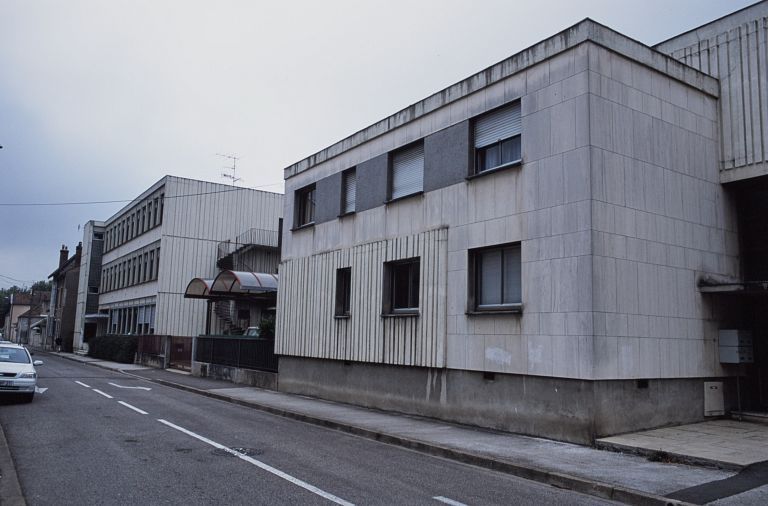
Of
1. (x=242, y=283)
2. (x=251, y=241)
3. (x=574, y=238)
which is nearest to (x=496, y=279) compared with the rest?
(x=574, y=238)

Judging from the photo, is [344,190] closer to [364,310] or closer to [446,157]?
[364,310]

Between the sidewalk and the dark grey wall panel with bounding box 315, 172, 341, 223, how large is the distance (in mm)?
5899

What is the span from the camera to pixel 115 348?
40.4 meters

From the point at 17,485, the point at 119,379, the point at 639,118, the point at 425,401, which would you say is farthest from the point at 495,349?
the point at 119,379

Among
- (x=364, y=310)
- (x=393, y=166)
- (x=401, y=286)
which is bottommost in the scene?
(x=364, y=310)

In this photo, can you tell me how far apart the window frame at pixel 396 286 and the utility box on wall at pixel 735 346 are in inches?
254

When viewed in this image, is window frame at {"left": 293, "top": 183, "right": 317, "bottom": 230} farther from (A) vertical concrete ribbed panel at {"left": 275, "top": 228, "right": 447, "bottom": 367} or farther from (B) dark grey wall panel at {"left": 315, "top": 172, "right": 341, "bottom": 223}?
(A) vertical concrete ribbed panel at {"left": 275, "top": 228, "right": 447, "bottom": 367}

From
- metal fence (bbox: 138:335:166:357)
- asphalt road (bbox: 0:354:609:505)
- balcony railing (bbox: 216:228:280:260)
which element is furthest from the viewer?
balcony railing (bbox: 216:228:280:260)

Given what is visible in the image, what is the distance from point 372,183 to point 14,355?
10.5 meters

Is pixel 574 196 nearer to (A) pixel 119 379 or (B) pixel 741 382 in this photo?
(B) pixel 741 382

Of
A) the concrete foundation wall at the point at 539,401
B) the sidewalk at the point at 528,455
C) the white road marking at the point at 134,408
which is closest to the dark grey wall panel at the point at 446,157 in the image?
the concrete foundation wall at the point at 539,401

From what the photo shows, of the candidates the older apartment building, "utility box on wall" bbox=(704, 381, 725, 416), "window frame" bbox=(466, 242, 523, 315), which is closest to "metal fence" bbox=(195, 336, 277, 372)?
the older apartment building

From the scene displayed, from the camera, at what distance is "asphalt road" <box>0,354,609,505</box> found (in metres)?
7.23

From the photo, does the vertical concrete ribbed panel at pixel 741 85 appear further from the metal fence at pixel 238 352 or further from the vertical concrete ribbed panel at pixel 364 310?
the metal fence at pixel 238 352
